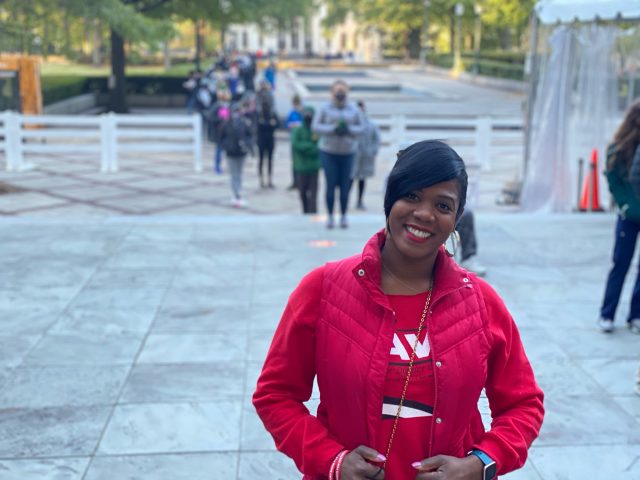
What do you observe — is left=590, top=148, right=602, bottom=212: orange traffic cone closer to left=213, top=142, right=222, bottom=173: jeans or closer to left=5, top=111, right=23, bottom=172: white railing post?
left=213, top=142, right=222, bottom=173: jeans

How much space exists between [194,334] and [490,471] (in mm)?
4486

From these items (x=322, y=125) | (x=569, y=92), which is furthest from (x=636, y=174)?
(x=569, y=92)

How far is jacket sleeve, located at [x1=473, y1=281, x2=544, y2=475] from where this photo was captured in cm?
221

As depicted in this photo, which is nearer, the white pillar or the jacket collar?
the jacket collar

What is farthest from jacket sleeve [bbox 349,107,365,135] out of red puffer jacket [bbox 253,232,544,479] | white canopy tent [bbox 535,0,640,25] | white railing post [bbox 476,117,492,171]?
white railing post [bbox 476,117,492,171]

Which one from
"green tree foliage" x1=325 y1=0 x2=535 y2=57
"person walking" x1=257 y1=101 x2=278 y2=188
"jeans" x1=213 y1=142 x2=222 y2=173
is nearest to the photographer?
"person walking" x1=257 y1=101 x2=278 y2=188

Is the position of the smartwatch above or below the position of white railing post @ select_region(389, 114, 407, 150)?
above

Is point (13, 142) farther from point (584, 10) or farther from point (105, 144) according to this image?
point (584, 10)

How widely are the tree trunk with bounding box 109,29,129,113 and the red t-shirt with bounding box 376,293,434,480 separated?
26.7 meters

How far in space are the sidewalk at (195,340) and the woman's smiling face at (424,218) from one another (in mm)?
700

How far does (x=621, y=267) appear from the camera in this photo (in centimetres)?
633

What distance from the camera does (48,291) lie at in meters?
7.53

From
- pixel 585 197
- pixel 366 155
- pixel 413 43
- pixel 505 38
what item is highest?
pixel 413 43

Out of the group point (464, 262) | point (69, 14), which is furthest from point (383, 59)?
point (464, 262)
